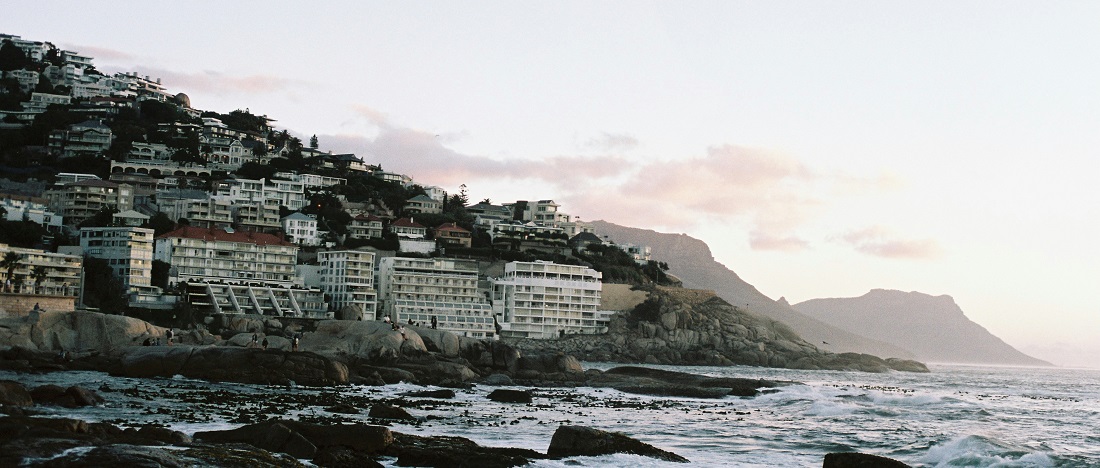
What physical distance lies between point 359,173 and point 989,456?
137 meters

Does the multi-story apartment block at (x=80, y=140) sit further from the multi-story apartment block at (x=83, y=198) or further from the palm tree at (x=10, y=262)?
the palm tree at (x=10, y=262)

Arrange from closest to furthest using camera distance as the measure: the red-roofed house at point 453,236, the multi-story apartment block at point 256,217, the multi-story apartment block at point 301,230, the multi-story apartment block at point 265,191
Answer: the multi-story apartment block at point 301,230 → the multi-story apartment block at point 256,217 → the multi-story apartment block at point 265,191 → the red-roofed house at point 453,236

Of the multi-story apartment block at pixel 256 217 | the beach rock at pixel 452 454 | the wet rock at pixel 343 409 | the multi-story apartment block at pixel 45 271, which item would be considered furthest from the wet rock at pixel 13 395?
the multi-story apartment block at pixel 256 217

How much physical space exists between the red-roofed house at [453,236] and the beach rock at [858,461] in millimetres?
108621

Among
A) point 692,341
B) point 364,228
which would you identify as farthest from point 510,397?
point 364,228

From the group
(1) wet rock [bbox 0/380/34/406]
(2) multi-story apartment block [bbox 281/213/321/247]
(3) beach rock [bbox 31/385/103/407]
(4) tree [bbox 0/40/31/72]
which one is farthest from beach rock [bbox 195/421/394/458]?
(4) tree [bbox 0/40/31/72]

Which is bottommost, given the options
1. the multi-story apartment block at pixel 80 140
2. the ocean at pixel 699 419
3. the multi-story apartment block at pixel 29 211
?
the ocean at pixel 699 419

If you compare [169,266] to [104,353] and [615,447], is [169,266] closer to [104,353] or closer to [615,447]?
[104,353]

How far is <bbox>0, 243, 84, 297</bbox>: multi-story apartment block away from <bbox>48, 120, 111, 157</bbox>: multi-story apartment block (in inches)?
2412

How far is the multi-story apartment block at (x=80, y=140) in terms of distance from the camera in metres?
143

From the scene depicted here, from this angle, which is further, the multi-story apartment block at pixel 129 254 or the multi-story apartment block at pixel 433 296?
the multi-story apartment block at pixel 433 296

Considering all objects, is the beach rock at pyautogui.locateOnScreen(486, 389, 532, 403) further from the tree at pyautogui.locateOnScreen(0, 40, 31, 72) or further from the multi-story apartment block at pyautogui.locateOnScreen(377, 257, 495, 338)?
the tree at pyautogui.locateOnScreen(0, 40, 31, 72)

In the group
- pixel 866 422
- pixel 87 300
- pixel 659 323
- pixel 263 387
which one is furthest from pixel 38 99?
pixel 866 422

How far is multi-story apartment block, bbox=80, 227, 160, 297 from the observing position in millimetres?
94250
